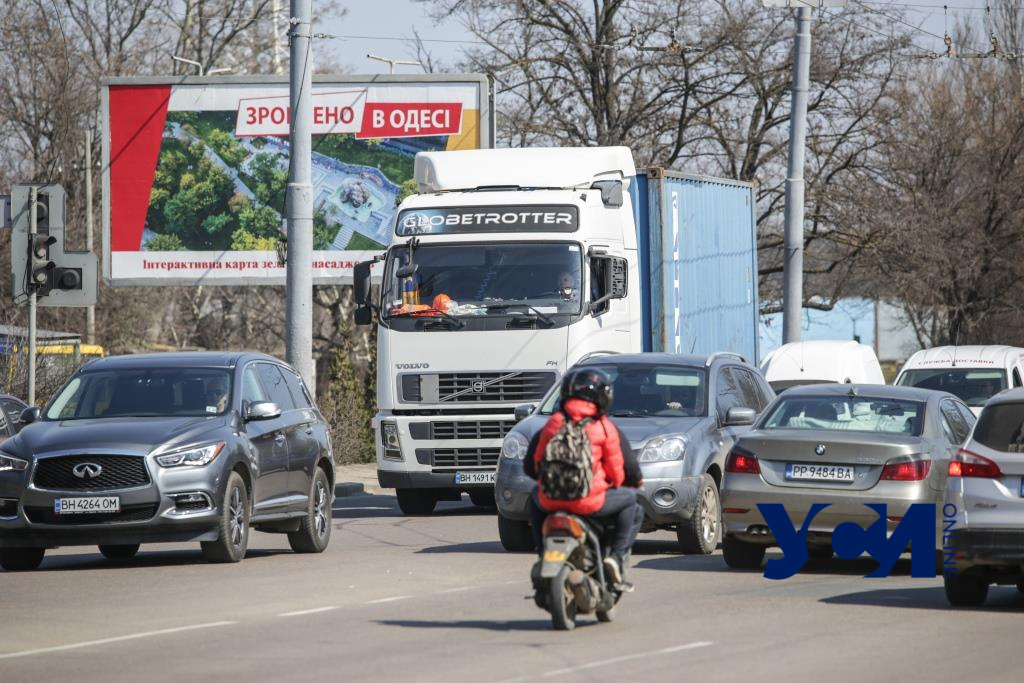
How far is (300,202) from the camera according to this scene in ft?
79.2

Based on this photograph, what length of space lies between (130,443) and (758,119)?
30.2 metres

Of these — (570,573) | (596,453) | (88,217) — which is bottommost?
(570,573)

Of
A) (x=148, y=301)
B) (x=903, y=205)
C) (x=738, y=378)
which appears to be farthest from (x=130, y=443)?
(x=148, y=301)

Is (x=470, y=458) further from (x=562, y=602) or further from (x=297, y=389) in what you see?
(x=562, y=602)

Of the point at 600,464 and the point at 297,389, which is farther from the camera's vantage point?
the point at 297,389

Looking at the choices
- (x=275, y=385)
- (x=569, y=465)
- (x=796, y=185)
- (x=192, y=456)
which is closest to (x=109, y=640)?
(x=569, y=465)

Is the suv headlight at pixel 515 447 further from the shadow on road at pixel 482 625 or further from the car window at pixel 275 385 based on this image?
the shadow on road at pixel 482 625

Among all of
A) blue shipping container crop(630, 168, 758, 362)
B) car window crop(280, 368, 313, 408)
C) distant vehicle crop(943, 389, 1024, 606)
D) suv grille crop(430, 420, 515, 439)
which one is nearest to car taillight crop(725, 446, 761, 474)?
distant vehicle crop(943, 389, 1024, 606)

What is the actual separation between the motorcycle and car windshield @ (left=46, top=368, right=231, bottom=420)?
5.22 meters

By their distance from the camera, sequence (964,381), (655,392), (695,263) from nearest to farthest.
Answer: (655,392) → (695,263) → (964,381)

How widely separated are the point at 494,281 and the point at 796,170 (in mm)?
9771

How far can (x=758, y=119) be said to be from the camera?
139 ft

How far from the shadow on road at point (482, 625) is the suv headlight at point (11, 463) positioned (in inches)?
169

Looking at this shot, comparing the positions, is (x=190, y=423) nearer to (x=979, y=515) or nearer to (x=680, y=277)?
(x=979, y=515)
